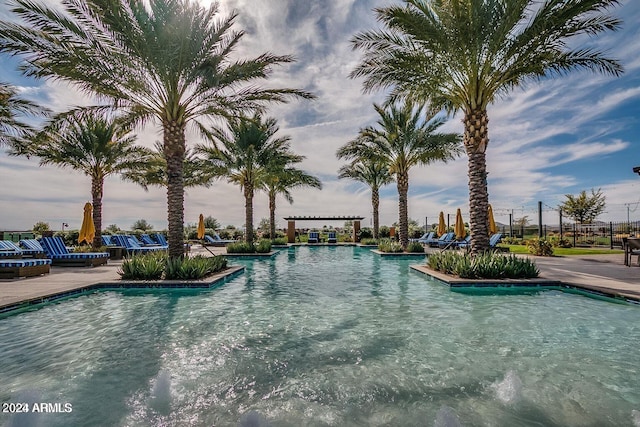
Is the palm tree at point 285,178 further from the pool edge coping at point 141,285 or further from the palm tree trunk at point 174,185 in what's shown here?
the pool edge coping at point 141,285

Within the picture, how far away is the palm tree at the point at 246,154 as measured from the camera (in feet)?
61.6

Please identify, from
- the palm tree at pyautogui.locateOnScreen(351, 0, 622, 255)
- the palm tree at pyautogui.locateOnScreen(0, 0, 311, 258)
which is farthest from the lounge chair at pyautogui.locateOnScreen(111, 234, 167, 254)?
the palm tree at pyautogui.locateOnScreen(351, 0, 622, 255)

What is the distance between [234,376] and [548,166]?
3314cm

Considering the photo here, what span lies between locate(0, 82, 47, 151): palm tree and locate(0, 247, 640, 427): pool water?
10928 millimetres

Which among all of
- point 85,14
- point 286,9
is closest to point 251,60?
point 286,9

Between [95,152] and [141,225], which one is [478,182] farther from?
[141,225]

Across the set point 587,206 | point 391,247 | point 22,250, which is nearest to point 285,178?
point 391,247

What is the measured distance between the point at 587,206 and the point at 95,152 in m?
41.3

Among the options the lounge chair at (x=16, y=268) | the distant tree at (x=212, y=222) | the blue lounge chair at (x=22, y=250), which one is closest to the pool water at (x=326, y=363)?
the lounge chair at (x=16, y=268)

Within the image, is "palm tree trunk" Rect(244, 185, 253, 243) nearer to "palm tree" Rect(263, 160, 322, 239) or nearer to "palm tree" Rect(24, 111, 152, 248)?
"palm tree" Rect(263, 160, 322, 239)

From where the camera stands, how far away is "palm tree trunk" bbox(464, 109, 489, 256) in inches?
420

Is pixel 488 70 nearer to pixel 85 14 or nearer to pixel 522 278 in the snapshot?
pixel 522 278

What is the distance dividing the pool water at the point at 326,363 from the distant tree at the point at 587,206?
33.0 m

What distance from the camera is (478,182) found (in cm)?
1073
